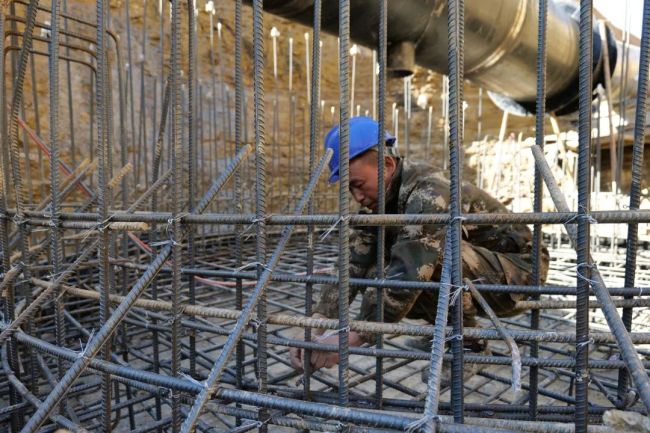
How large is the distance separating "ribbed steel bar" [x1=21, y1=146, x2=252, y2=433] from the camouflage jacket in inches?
31.9

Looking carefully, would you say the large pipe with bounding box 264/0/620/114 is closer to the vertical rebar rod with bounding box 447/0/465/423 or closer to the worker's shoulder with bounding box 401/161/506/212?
the worker's shoulder with bounding box 401/161/506/212

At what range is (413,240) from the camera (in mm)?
1784

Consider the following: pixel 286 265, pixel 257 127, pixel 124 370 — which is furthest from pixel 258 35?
pixel 286 265

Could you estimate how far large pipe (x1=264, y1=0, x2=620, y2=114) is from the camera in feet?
6.51

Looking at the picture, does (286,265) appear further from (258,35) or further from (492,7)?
(258,35)

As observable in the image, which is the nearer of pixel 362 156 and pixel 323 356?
pixel 323 356

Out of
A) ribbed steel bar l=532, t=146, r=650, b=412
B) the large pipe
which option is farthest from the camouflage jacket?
the large pipe

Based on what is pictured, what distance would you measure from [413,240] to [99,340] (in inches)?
48.2

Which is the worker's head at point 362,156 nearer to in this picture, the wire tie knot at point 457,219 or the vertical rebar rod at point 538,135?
the vertical rebar rod at point 538,135

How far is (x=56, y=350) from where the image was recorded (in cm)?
114

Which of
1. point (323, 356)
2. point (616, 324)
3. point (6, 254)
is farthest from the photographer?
point (323, 356)

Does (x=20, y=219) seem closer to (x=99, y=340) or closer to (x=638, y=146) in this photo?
(x=99, y=340)

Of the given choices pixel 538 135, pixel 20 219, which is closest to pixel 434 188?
pixel 538 135

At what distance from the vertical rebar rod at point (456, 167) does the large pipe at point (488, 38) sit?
1077mm
